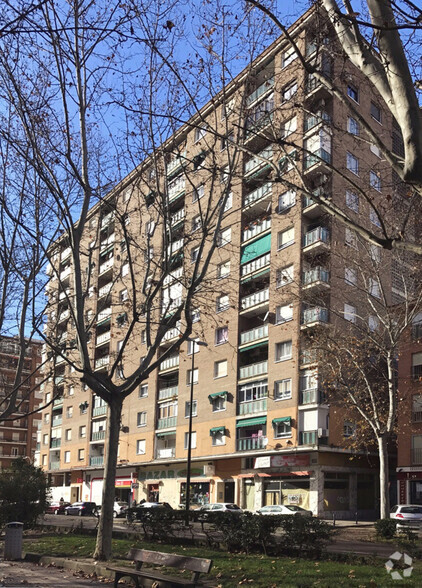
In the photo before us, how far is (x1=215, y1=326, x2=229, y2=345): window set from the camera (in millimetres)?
43438

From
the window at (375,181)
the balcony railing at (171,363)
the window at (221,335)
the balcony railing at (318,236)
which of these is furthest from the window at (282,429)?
the window at (375,181)

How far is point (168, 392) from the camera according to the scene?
158ft

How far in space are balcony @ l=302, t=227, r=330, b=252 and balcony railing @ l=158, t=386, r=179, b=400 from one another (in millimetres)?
14947

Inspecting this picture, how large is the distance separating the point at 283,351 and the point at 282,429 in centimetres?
436

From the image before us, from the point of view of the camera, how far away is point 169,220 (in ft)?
50.2

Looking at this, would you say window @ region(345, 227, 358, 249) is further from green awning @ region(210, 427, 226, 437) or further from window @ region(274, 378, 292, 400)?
green awning @ region(210, 427, 226, 437)

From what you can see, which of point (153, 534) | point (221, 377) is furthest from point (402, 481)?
point (153, 534)

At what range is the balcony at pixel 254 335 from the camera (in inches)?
1590

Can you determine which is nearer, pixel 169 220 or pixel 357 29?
pixel 357 29

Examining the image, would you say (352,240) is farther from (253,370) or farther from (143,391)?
(143,391)

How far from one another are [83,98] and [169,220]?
318 cm

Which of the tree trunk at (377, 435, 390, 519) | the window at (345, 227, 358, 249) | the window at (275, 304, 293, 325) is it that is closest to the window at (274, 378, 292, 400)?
the window at (275, 304, 293, 325)

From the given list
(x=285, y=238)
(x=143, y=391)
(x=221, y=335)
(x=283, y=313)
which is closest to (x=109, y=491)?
(x=283, y=313)

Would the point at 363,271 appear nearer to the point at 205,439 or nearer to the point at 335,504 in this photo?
the point at 335,504
